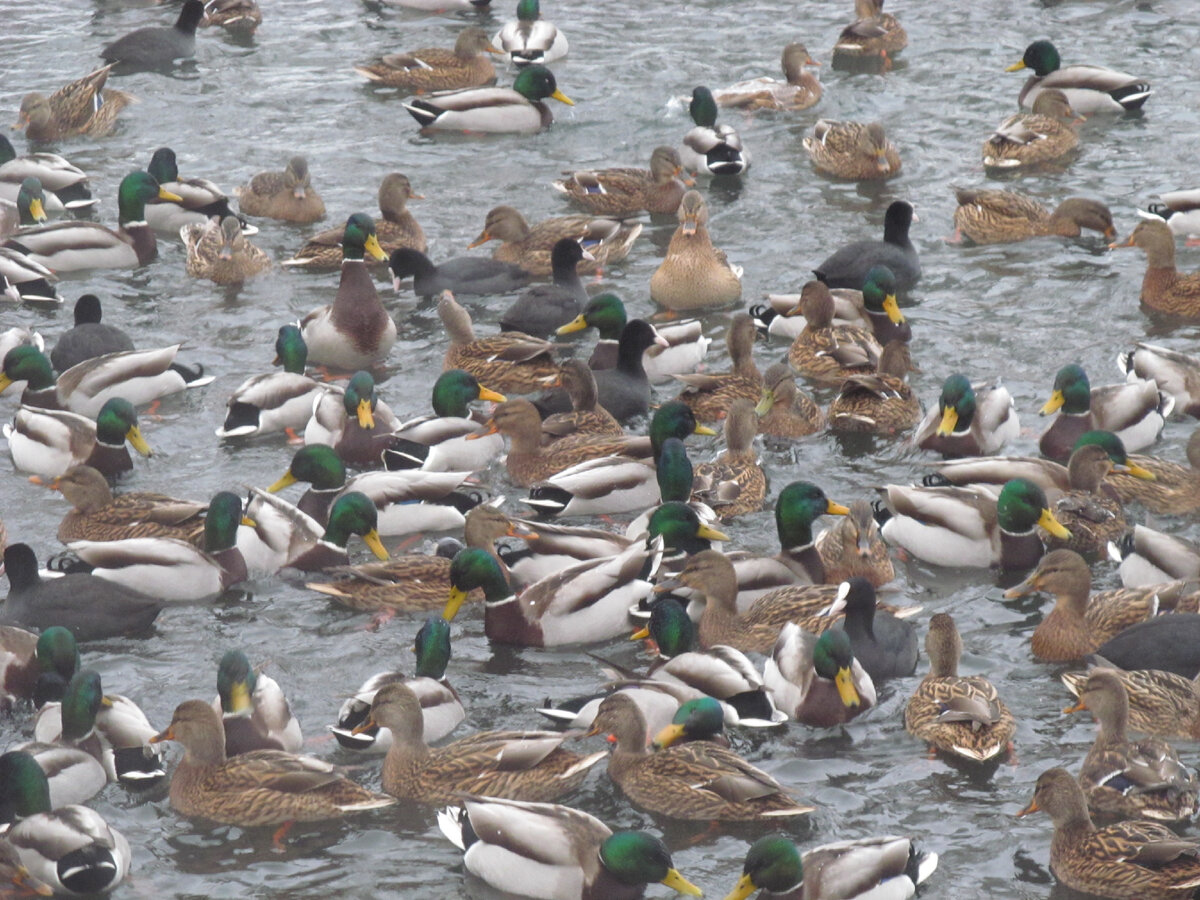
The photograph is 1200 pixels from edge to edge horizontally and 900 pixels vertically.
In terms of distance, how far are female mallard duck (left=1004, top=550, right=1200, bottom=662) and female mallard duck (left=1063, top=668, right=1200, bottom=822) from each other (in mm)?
898

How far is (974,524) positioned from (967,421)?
4.11 feet

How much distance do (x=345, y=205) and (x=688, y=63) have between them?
476cm

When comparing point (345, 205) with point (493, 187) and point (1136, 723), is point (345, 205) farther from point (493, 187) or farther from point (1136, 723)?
point (1136, 723)

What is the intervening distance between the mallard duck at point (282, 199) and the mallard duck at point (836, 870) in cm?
942

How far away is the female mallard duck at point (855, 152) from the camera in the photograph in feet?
51.1

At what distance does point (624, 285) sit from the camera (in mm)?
14273

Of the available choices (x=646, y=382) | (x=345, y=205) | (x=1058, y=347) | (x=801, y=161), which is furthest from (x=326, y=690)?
(x=801, y=161)

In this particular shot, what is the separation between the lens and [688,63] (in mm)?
18625

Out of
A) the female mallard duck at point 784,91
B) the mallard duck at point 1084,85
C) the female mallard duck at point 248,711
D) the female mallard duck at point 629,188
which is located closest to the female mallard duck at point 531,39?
the female mallard duck at point 784,91

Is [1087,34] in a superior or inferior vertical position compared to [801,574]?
superior

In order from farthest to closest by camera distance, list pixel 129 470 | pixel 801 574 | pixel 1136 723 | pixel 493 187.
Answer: pixel 493 187
pixel 129 470
pixel 801 574
pixel 1136 723

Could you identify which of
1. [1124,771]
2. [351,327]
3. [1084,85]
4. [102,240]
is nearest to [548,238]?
[351,327]

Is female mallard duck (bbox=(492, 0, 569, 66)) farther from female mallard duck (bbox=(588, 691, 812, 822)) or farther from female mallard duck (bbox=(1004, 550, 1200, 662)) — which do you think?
female mallard duck (bbox=(588, 691, 812, 822))

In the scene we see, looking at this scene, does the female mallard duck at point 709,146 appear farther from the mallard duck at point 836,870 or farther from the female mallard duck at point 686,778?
the mallard duck at point 836,870
